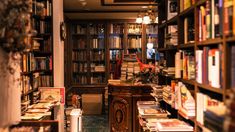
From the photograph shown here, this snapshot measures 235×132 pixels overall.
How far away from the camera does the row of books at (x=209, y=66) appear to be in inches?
93.6

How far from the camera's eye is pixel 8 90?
2854mm

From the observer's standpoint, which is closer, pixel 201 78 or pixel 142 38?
pixel 201 78

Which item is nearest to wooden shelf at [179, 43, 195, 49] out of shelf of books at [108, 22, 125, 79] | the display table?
the display table

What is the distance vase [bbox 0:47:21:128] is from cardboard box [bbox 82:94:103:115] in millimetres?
6383

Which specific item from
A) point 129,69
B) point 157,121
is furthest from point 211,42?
point 129,69

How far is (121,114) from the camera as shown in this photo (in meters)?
6.21

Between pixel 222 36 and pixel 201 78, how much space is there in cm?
60

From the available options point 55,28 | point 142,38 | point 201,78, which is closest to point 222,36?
point 201,78

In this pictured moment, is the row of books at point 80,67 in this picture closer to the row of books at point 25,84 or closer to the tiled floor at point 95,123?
the tiled floor at point 95,123

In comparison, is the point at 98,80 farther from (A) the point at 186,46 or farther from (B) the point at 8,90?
(B) the point at 8,90

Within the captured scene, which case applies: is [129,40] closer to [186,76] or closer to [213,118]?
[186,76]

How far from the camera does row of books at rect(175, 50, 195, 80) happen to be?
318 cm

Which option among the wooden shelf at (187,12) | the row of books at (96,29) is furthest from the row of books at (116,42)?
the wooden shelf at (187,12)

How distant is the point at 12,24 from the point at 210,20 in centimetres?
143
